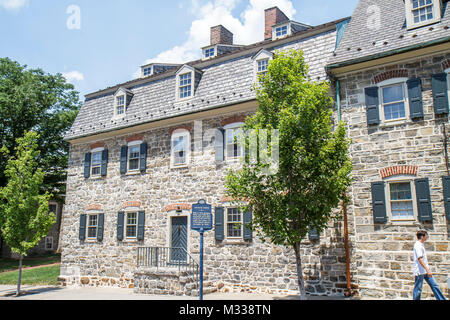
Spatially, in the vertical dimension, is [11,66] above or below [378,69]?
above

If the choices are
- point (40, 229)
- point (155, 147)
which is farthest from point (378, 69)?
point (40, 229)

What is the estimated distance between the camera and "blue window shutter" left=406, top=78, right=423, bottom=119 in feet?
35.8

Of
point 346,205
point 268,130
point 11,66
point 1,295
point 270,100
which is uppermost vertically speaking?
point 11,66

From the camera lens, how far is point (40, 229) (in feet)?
50.2

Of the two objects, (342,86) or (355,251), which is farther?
(342,86)

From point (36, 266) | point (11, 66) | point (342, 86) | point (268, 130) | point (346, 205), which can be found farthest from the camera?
point (11, 66)

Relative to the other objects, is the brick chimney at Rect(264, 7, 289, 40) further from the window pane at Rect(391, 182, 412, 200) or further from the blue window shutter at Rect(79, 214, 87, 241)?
the blue window shutter at Rect(79, 214, 87, 241)

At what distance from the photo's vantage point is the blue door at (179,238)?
14.9 m

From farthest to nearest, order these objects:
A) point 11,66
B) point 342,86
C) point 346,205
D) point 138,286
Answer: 1. point 11,66
2. point 138,286
3. point 342,86
4. point 346,205

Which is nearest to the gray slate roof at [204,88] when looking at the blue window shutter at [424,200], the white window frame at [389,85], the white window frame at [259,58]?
the white window frame at [259,58]

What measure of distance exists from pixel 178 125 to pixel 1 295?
9.25 metres

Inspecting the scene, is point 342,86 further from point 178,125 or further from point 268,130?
point 178,125

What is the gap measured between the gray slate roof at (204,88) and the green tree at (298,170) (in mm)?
3261

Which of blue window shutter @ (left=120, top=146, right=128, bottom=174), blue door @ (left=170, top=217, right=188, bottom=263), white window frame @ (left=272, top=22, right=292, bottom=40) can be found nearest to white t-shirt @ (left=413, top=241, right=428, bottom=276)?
blue door @ (left=170, top=217, right=188, bottom=263)
